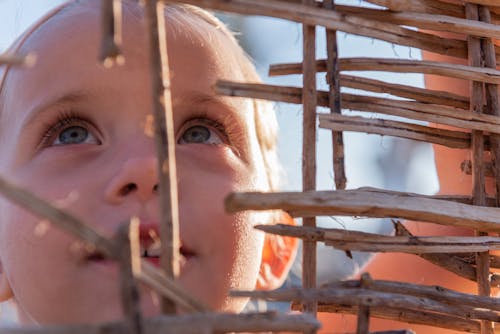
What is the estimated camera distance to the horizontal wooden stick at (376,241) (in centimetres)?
94

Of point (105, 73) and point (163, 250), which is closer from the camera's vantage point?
point (163, 250)

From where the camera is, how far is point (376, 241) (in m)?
0.96

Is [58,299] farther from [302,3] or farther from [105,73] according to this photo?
[302,3]

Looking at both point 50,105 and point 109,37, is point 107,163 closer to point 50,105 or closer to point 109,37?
point 50,105

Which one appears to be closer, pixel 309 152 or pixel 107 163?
pixel 309 152

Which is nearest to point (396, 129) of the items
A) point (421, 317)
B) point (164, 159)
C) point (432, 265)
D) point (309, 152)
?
point (309, 152)

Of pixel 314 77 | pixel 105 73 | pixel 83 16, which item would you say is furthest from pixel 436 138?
pixel 83 16

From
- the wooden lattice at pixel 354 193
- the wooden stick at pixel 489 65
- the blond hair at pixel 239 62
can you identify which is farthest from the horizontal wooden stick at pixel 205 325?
the blond hair at pixel 239 62

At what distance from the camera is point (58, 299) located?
1.07 meters

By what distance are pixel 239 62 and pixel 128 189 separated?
453 mm

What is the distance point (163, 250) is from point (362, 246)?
0.39 m

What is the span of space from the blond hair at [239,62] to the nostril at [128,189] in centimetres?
35

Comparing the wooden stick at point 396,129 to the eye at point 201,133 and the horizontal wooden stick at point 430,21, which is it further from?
the eye at point 201,133

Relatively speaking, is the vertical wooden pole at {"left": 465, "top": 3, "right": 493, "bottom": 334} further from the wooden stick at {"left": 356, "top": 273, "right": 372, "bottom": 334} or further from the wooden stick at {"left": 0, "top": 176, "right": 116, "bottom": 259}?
the wooden stick at {"left": 0, "top": 176, "right": 116, "bottom": 259}
